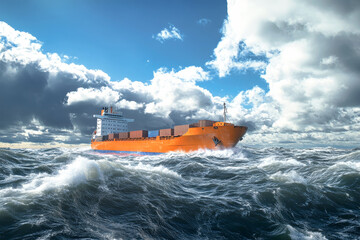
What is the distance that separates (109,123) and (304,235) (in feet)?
247

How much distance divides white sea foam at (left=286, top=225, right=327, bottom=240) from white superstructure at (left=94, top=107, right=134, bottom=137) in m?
73.1

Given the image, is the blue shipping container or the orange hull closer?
the orange hull

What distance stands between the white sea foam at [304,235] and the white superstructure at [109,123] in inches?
2878

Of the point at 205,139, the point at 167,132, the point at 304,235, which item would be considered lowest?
the point at 304,235

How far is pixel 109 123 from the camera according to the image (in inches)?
2928

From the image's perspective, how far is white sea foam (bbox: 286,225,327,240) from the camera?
5.63 meters

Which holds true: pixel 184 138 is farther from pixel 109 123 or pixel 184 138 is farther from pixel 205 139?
pixel 109 123

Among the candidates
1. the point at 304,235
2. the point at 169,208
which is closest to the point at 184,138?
the point at 169,208

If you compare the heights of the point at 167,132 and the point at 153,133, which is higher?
the point at 167,132

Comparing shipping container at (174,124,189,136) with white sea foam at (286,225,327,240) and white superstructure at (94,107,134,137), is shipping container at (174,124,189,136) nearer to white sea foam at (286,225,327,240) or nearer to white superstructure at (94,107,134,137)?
white sea foam at (286,225,327,240)

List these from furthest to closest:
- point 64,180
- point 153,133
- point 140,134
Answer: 1. point 140,134
2. point 153,133
3. point 64,180

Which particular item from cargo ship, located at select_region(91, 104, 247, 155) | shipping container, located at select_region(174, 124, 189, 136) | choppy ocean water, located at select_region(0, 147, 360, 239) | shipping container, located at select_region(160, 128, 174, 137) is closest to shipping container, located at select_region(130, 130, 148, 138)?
cargo ship, located at select_region(91, 104, 247, 155)

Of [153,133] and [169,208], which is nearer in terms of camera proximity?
[169,208]

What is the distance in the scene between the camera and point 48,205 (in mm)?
6508
